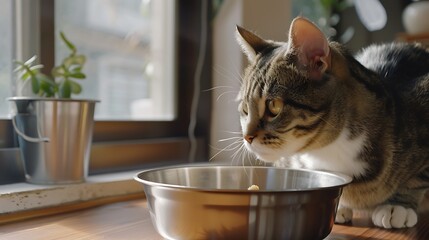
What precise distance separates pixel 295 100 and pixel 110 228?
420 millimetres

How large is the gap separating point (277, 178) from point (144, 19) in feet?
2.74

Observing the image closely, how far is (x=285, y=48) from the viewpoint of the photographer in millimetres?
897

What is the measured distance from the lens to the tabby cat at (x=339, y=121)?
2.76 ft

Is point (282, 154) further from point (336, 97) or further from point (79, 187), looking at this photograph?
point (79, 187)

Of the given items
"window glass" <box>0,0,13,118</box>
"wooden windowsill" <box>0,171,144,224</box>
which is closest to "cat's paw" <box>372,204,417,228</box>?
"wooden windowsill" <box>0,171,144,224</box>

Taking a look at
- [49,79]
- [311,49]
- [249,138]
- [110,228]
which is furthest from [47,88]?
[311,49]

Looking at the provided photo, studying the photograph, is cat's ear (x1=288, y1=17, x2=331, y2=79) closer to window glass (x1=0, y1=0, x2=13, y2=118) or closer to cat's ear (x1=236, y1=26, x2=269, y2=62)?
cat's ear (x1=236, y1=26, x2=269, y2=62)

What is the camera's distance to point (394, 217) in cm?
87

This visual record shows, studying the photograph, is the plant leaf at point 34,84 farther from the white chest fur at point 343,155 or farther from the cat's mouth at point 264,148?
the white chest fur at point 343,155

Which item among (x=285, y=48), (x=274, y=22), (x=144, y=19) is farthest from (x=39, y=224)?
(x=274, y=22)

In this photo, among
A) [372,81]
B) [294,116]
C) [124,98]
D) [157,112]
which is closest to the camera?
[294,116]

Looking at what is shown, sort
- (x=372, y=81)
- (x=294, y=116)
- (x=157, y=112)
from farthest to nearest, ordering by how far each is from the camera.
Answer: (x=157, y=112), (x=372, y=81), (x=294, y=116)

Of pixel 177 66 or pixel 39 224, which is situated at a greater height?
pixel 177 66

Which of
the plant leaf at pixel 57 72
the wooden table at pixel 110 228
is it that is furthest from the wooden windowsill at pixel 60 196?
the plant leaf at pixel 57 72
